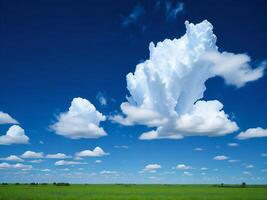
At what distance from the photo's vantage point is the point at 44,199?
3838cm

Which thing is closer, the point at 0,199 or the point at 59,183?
the point at 0,199

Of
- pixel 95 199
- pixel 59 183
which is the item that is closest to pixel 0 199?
pixel 95 199

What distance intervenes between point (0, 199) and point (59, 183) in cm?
10398

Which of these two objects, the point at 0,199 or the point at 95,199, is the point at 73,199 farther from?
the point at 0,199

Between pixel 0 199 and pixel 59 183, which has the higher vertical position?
pixel 59 183

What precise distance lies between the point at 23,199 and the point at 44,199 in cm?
236

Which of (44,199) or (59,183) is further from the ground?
(59,183)

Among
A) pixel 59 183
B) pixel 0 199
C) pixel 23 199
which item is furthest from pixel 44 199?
pixel 59 183

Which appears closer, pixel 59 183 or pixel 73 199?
pixel 73 199

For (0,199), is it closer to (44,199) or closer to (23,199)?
(23,199)

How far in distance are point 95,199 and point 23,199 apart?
26.3 feet

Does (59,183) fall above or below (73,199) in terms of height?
above

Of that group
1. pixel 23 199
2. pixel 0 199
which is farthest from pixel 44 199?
pixel 0 199

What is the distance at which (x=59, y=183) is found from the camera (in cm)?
13812
